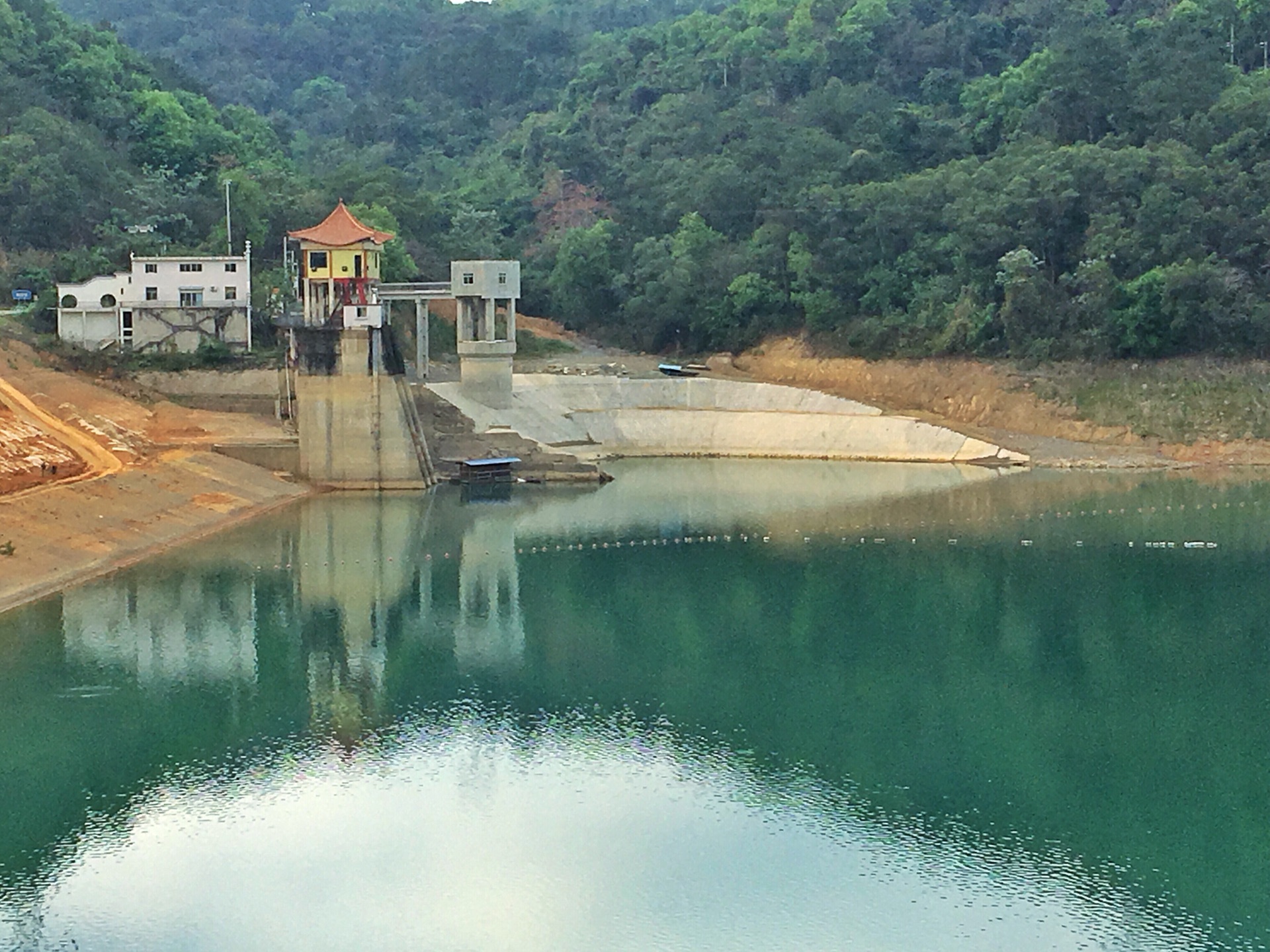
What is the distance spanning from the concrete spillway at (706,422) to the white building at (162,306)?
8.93 meters

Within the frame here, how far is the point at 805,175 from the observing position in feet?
290

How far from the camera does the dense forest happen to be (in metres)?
73.4

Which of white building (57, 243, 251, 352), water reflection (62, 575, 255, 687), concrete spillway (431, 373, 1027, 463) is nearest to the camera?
water reflection (62, 575, 255, 687)

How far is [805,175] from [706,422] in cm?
2299

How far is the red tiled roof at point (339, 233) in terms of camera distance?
6253 cm

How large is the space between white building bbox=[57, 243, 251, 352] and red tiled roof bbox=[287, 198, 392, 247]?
6.38 m

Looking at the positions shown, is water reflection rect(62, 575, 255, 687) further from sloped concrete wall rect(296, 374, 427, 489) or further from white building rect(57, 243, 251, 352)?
white building rect(57, 243, 251, 352)

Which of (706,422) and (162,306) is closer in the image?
(162,306)

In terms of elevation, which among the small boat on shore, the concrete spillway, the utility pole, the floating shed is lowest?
the floating shed

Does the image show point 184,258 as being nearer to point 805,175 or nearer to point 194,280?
point 194,280

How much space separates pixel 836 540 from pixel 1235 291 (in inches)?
1158

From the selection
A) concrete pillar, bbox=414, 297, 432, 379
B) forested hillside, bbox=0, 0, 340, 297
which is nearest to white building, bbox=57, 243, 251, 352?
forested hillside, bbox=0, 0, 340, 297

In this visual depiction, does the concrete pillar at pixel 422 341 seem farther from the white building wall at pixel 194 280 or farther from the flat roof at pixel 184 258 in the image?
the flat roof at pixel 184 258

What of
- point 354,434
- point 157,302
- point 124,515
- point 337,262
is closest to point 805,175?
point 337,262
